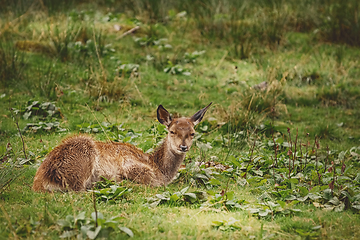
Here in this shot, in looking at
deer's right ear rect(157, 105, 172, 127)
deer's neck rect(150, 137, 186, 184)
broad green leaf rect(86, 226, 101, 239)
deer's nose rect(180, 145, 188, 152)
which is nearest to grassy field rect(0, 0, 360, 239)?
broad green leaf rect(86, 226, 101, 239)

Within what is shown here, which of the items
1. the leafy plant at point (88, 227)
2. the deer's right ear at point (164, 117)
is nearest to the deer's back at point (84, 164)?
the deer's right ear at point (164, 117)

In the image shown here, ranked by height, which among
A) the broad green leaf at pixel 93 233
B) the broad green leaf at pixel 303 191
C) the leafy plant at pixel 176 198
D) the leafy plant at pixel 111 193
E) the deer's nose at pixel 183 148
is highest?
the broad green leaf at pixel 93 233

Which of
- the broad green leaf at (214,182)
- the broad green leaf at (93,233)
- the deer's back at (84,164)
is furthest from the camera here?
the broad green leaf at (214,182)

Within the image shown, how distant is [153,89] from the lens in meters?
9.77

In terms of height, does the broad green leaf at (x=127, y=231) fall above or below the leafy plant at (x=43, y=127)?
above

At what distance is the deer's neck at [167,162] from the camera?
20.5 ft

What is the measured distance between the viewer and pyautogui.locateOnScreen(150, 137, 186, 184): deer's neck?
6238 millimetres

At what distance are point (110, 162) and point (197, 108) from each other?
3619 mm

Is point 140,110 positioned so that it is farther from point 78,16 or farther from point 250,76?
point 78,16

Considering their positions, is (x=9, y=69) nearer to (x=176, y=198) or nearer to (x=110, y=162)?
(x=110, y=162)

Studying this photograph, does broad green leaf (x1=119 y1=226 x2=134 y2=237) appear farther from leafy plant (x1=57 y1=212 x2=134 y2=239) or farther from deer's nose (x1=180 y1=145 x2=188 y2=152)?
deer's nose (x1=180 y1=145 x2=188 y2=152)

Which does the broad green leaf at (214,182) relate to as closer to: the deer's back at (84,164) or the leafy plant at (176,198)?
the leafy plant at (176,198)

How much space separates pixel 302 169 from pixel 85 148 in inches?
131

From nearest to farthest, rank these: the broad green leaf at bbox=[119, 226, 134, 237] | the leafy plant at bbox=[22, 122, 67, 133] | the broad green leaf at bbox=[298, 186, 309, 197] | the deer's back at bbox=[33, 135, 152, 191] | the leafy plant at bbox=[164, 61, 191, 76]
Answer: the broad green leaf at bbox=[119, 226, 134, 237] < the deer's back at bbox=[33, 135, 152, 191] < the broad green leaf at bbox=[298, 186, 309, 197] < the leafy plant at bbox=[22, 122, 67, 133] < the leafy plant at bbox=[164, 61, 191, 76]
